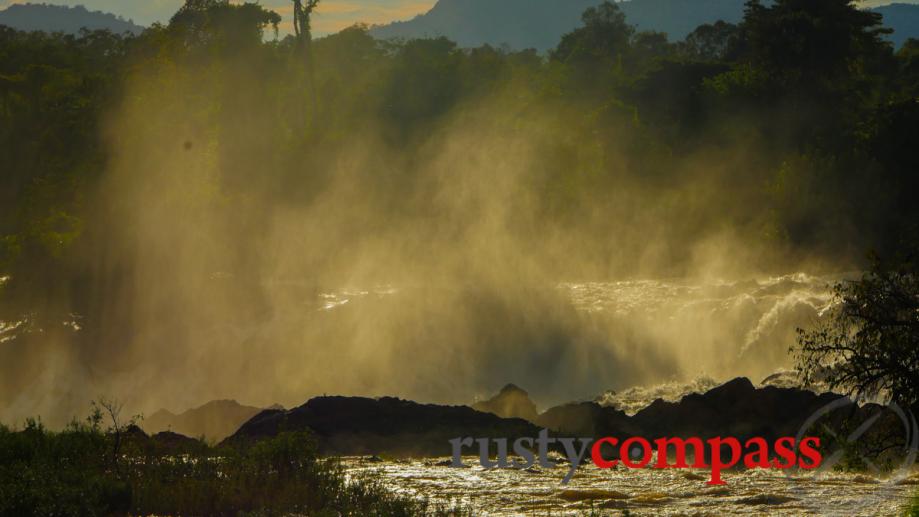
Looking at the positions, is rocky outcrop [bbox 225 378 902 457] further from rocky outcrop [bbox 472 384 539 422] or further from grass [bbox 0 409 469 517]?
grass [bbox 0 409 469 517]

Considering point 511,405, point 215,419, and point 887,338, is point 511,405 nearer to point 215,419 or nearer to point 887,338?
point 215,419

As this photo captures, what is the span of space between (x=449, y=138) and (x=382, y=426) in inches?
2317

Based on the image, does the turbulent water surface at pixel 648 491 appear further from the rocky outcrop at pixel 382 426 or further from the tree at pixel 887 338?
the rocky outcrop at pixel 382 426

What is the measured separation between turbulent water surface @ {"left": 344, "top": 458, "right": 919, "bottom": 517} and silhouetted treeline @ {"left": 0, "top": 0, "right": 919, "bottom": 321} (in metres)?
34.6

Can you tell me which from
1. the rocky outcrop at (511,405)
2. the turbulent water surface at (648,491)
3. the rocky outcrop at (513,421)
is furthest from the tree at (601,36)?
the turbulent water surface at (648,491)

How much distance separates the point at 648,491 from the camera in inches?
719

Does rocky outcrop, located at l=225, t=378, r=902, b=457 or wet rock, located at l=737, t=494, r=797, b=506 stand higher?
rocky outcrop, located at l=225, t=378, r=902, b=457

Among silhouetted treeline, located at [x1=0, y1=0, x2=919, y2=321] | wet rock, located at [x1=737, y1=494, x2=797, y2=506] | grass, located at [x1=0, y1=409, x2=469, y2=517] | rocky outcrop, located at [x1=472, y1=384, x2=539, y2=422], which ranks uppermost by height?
silhouetted treeline, located at [x1=0, y1=0, x2=919, y2=321]

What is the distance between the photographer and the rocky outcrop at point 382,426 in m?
23.6

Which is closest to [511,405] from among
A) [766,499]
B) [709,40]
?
[766,499]

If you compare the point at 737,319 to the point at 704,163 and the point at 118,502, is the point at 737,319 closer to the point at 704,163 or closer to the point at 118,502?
the point at 118,502

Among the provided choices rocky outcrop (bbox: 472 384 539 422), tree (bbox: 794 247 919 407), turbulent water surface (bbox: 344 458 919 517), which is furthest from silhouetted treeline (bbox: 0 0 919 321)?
tree (bbox: 794 247 919 407)

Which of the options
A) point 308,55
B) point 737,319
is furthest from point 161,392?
point 308,55

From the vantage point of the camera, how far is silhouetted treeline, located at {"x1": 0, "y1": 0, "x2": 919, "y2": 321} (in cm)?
5797
